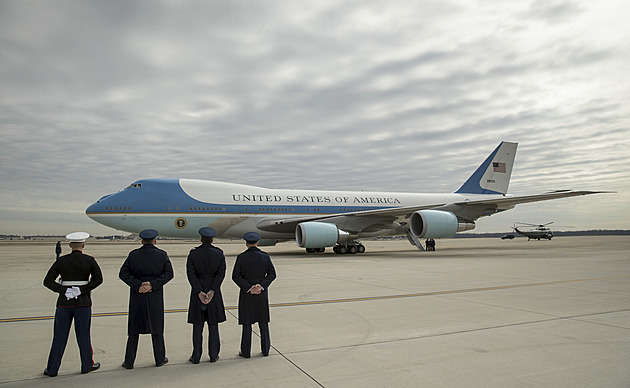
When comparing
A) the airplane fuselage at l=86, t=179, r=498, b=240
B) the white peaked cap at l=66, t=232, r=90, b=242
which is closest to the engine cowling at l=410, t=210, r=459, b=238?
the airplane fuselage at l=86, t=179, r=498, b=240

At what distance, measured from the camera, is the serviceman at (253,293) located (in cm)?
451

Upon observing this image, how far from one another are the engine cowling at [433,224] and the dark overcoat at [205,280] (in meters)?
16.8

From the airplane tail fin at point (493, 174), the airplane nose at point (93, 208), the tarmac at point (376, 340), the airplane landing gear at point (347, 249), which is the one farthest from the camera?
the airplane tail fin at point (493, 174)

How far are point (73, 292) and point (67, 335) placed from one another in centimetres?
43

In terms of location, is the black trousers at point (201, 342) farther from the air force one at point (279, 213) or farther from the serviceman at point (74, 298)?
the air force one at point (279, 213)

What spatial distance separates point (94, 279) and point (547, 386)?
4434mm

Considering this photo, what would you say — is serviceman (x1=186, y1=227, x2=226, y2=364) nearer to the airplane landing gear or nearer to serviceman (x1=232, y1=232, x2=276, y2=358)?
serviceman (x1=232, y1=232, x2=276, y2=358)

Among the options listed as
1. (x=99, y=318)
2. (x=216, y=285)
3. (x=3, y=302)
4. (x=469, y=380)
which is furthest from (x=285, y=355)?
(x=3, y=302)

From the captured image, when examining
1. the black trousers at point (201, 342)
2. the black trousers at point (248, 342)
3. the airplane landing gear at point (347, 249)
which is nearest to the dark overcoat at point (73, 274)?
the black trousers at point (201, 342)

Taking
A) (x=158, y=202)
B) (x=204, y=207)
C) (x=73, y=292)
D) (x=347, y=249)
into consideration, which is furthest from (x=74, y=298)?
(x=347, y=249)

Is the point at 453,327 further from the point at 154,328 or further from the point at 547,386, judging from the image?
the point at 154,328

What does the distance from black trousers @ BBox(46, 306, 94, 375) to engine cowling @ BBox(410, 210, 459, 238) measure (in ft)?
58.0

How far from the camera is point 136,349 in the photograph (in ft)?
13.7

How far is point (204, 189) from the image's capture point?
68.3 feet
